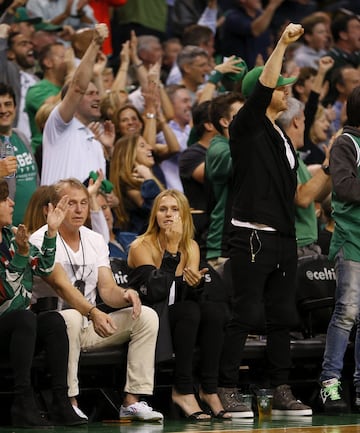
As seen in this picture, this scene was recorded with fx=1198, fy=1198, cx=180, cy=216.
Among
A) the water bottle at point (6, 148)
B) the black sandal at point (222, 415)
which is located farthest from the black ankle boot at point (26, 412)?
the water bottle at point (6, 148)

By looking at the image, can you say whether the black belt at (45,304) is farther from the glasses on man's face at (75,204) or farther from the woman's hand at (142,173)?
the woman's hand at (142,173)

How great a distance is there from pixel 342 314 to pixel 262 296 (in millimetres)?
544

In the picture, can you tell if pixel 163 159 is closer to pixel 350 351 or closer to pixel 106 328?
pixel 350 351

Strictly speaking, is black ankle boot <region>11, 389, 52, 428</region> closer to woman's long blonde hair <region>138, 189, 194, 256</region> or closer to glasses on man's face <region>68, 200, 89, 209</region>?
glasses on man's face <region>68, 200, 89, 209</region>

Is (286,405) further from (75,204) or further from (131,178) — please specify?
(131,178)

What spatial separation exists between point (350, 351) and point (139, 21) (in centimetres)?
708

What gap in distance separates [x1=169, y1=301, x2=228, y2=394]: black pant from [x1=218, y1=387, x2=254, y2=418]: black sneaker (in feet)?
0.36

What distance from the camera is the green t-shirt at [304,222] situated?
8828mm

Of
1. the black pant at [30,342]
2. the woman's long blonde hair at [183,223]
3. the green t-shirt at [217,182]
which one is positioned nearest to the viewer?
the black pant at [30,342]

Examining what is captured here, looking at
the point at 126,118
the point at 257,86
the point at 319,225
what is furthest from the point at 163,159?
the point at 257,86

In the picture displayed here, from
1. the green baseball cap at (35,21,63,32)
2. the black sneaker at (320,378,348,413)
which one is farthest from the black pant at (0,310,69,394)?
the green baseball cap at (35,21,63,32)

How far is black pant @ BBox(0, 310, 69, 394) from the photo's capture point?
7016mm

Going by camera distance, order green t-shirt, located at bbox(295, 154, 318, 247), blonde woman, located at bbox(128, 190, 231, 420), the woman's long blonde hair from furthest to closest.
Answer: green t-shirt, located at bbox(295, 154, 318, 247) → the woman's long blonde hair → blonde woman, located at bbox(128, 190, 231, 420)

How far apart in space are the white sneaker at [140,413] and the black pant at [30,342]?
0.54 metres
